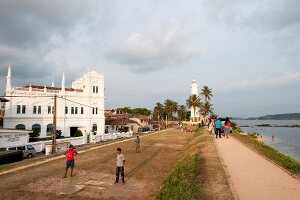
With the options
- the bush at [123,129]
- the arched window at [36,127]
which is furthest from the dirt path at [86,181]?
the bush at [123,129]

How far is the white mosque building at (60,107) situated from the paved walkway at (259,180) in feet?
121

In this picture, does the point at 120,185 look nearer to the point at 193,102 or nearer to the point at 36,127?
the point at 36,127

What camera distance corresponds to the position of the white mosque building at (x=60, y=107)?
48.6 meters

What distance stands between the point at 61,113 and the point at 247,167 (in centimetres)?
4612

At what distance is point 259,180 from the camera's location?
10922mm

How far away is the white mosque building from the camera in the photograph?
4862 cm

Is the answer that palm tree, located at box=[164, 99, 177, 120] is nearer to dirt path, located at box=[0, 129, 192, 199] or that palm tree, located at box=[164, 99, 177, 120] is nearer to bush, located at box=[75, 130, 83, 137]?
bush, located at box=[75, 130, 83, 137]

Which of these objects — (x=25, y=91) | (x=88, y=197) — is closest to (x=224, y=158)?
(x=88, y=197)

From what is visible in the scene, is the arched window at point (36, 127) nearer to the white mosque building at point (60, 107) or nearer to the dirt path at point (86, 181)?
the white mosque building at point (60, 107)

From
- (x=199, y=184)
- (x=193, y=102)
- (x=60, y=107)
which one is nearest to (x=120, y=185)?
(x=199, y=184)

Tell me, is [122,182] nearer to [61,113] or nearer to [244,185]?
[244,185]

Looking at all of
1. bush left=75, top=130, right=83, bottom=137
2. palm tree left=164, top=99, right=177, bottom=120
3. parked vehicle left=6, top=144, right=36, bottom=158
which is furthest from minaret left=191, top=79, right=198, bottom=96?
parked vehicle left=6, top=144, right=36, bottom=158

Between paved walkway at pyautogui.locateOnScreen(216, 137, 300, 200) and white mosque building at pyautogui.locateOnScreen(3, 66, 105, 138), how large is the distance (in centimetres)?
3694

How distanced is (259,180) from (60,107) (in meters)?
48.4
